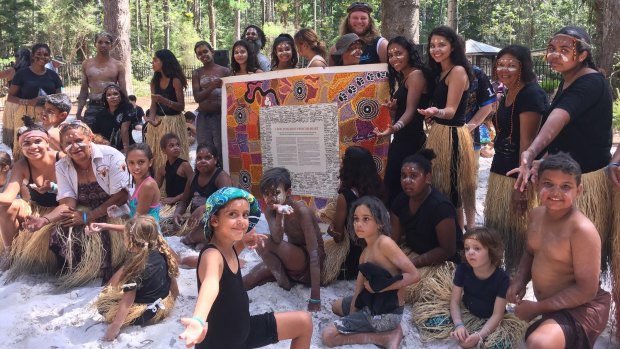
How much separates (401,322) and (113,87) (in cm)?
366

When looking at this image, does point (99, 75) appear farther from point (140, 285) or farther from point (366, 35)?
point (140, 285)

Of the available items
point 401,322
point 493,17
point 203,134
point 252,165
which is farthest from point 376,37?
point 493,17

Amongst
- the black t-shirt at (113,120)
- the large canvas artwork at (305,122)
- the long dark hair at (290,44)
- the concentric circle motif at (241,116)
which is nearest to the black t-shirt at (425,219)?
the large canvas artwork at (305,122)

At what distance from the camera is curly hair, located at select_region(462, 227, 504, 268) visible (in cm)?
293

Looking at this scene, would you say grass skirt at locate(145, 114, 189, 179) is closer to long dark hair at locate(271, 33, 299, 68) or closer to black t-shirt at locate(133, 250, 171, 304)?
long dark hair at locate(271, 33, 299, 68)

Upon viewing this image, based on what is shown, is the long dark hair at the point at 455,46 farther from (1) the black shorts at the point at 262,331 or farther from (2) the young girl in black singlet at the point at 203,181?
(1) the black shorts at the point at 262,331

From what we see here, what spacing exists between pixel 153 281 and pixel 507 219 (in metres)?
2.04

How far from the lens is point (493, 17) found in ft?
105

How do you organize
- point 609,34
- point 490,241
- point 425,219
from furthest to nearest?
point 609,34
point 425,219
point 490,241

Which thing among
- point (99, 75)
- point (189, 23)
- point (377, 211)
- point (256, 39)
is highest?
point (189, 23)

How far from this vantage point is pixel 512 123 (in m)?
3.36

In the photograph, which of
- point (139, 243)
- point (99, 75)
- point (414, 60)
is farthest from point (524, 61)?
point (99, 75)

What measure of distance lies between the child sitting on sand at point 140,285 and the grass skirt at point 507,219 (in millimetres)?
1902

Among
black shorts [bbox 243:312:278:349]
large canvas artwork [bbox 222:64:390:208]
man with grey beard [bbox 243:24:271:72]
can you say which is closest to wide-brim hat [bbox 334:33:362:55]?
large canvas artwork [bbox 222:64:390:208]
